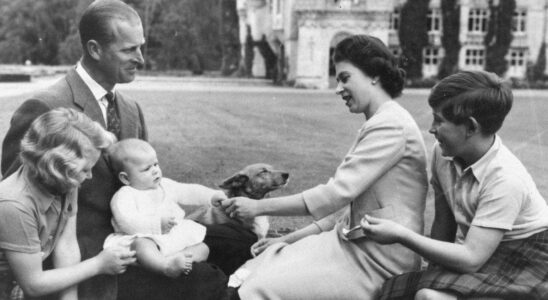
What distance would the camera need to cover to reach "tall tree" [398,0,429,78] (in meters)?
45.3

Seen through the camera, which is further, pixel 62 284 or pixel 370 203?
pixel 370 203

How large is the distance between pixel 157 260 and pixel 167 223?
32 cm

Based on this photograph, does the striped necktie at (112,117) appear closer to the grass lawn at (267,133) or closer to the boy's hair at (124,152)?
the boy's hair at (124,152)

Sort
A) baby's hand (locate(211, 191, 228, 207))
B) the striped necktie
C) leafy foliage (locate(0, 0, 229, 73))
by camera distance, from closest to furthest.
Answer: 1. the striped necktie
2. baby's hand (locate(211, 191, 228, 207))
3. leafy foliage (locate(0, 0, 229, 73))

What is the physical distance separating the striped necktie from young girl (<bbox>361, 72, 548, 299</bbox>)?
6.08 feet

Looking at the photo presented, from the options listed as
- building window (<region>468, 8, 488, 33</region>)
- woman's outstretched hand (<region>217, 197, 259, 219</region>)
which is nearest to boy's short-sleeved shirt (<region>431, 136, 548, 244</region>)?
woman's outstretched hand (<region>217, 197, 259, 219</region>)

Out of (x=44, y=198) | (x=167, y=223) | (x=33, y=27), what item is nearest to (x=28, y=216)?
(x=44, y=198)

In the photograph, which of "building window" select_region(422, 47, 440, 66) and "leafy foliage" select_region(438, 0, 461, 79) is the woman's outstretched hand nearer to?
"leafy foliage" select_region(438, 0, 461, 79)

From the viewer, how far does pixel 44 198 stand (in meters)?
3.40

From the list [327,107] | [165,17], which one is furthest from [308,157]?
[165,17]

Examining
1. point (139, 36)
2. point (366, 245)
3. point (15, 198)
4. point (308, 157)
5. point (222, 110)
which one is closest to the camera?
point (15, 198)

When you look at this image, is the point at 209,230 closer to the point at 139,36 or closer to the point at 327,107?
the point at 139,36

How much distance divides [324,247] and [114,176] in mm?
1404

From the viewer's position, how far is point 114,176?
13.8ft
